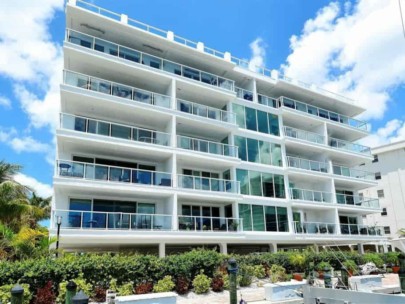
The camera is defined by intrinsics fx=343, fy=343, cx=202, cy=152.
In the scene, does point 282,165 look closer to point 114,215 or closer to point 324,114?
point 324,114

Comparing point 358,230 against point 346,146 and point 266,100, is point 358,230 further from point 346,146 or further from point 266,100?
point 266,100

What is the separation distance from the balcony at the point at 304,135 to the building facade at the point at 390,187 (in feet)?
54.0

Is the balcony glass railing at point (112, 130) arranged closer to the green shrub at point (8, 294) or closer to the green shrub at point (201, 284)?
the green shrub at point (8, 294)

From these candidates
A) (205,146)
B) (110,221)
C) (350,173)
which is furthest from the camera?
(350,173)

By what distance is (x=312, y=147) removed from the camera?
103 feet

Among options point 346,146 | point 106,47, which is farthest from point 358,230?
point 106,47

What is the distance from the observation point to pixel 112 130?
22578mm

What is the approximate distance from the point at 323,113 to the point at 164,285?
84.4 feet

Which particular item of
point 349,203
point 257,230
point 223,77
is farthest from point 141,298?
point 349,203

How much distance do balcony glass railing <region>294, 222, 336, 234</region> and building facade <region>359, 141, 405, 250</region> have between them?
1946cm

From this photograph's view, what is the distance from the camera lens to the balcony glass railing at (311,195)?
28719mm

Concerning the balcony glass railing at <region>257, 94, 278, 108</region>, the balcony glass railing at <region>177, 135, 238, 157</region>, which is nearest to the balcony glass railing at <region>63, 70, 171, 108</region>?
the balcony glass railing at <region>177, 135, 238, 157</region>

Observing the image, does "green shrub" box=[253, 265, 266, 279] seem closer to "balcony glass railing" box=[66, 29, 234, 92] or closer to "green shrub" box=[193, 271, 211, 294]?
"green shrub" box=[193, 271, 211, 294]

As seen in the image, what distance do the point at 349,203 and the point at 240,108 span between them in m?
14.6
